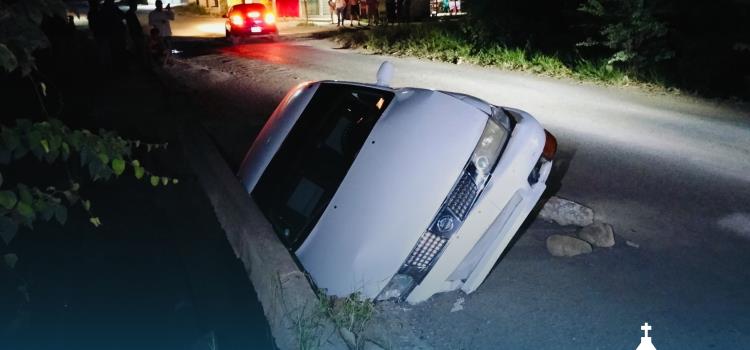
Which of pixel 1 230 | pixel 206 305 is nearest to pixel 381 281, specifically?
pixel 206 305

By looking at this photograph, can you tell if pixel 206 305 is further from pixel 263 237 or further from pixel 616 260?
pixel 616 260

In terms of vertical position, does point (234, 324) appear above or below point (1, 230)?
below

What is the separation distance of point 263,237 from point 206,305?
699 millimetres

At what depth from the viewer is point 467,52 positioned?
16.9 meters

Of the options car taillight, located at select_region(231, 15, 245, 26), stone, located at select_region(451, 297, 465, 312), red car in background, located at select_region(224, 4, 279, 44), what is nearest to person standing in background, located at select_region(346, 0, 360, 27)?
red car in background, located at select_region(224, 4, 279, 44)

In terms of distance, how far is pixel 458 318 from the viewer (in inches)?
161

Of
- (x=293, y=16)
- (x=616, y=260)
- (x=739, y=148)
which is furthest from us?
(x=293, y=16)

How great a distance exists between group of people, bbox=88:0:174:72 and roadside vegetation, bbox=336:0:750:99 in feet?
23.0

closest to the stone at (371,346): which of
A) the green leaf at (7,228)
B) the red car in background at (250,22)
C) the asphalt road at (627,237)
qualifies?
the asphalt road at (627,237)

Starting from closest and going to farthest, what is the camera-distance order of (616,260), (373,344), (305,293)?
(373,344)
(305,293)
(616,260)

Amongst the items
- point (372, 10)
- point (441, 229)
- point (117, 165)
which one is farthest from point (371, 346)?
point (372, 10)

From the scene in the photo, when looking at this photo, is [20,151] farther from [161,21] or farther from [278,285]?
[161,21]

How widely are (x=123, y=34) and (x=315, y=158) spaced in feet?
43.9

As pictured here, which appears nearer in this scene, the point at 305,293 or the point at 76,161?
the point at 305,293
